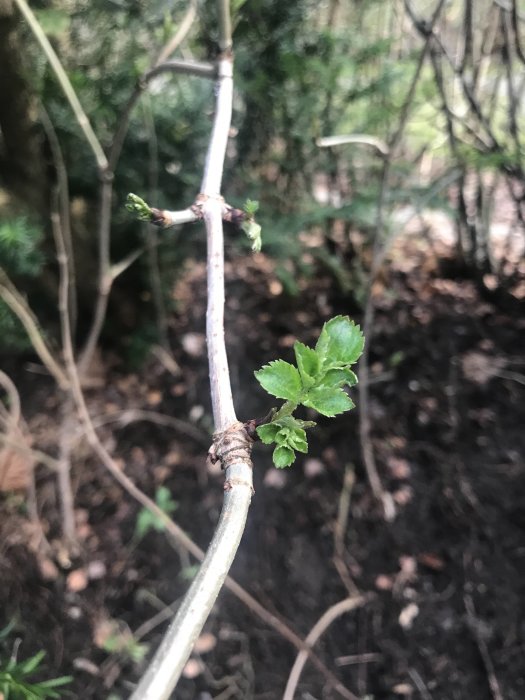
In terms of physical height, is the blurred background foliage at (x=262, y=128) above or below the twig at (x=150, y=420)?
above

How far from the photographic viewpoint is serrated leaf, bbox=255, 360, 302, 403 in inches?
16.0

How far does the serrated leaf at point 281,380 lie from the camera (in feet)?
1.34

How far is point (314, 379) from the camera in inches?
15.9

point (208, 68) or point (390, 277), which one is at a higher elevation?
point (208, 68)

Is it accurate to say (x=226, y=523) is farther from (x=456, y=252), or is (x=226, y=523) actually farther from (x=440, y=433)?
(x=456, y=252)

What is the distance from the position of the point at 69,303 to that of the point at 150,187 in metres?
0.55

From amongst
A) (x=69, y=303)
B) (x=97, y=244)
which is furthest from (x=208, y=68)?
(x=69, y=303)

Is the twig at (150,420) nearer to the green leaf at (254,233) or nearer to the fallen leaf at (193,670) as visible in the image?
the fallen leaf at (193,670)

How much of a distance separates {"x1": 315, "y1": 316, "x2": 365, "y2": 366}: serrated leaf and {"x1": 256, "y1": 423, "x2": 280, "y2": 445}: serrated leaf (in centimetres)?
7

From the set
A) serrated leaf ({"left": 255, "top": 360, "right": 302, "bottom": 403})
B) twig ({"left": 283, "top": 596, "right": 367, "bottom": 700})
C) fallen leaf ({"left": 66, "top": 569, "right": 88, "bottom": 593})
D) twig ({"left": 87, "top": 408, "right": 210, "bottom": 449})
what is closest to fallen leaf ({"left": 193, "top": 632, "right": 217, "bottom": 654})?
twig ({"left": 283, "top": 596, "right": 367, "bottom": 700})

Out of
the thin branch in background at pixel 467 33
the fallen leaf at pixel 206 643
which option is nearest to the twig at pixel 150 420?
the fallen leaf at pixel 206 643

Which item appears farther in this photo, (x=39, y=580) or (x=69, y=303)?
(x=69, y=303)

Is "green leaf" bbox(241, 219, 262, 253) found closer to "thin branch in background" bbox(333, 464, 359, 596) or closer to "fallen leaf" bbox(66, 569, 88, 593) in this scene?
"thin branch in background" bbox(333, 464, 359, 596)

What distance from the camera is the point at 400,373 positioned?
1.96 meters
